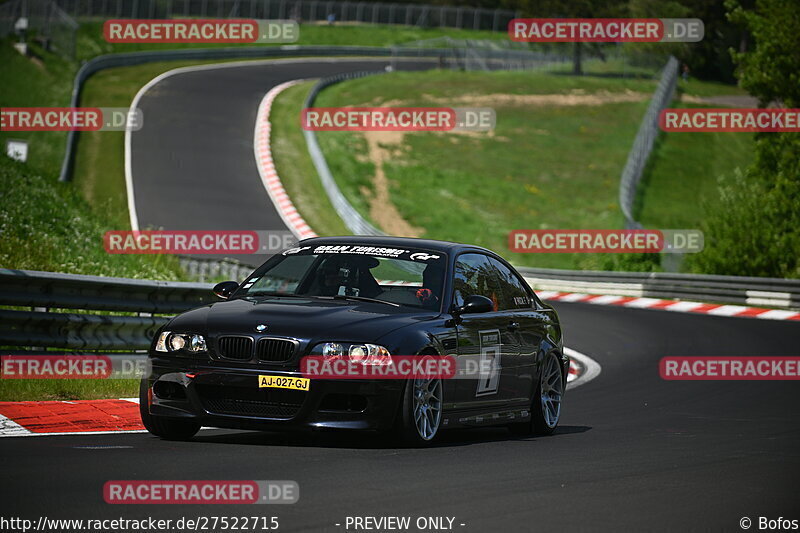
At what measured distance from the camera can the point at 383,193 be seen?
1900 inches

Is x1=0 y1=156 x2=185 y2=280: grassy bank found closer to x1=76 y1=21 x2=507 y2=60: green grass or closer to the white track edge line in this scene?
the white track edge line

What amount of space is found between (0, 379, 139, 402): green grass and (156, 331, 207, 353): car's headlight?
2038mm

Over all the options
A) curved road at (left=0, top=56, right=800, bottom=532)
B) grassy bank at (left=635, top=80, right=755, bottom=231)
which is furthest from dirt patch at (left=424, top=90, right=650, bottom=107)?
curved road at (left=0, top=56, right=800, bottom=532)

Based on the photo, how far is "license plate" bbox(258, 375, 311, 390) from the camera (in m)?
8.59

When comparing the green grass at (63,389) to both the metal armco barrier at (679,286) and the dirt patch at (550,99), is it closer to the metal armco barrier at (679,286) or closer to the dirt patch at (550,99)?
the metal armco barrier at (679,286)

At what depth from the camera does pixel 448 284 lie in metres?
9.91

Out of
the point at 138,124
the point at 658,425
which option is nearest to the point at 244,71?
the point at 138,124

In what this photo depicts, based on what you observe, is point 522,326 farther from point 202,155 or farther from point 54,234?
point 202,155

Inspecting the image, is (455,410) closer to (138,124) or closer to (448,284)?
(448,284)

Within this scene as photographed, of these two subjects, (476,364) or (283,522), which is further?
(476,364)

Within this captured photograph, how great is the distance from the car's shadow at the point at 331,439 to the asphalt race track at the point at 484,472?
0.04 feet

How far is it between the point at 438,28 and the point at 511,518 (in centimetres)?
9844

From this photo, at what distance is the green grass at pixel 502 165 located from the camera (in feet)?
153

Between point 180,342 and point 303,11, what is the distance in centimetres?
9307
